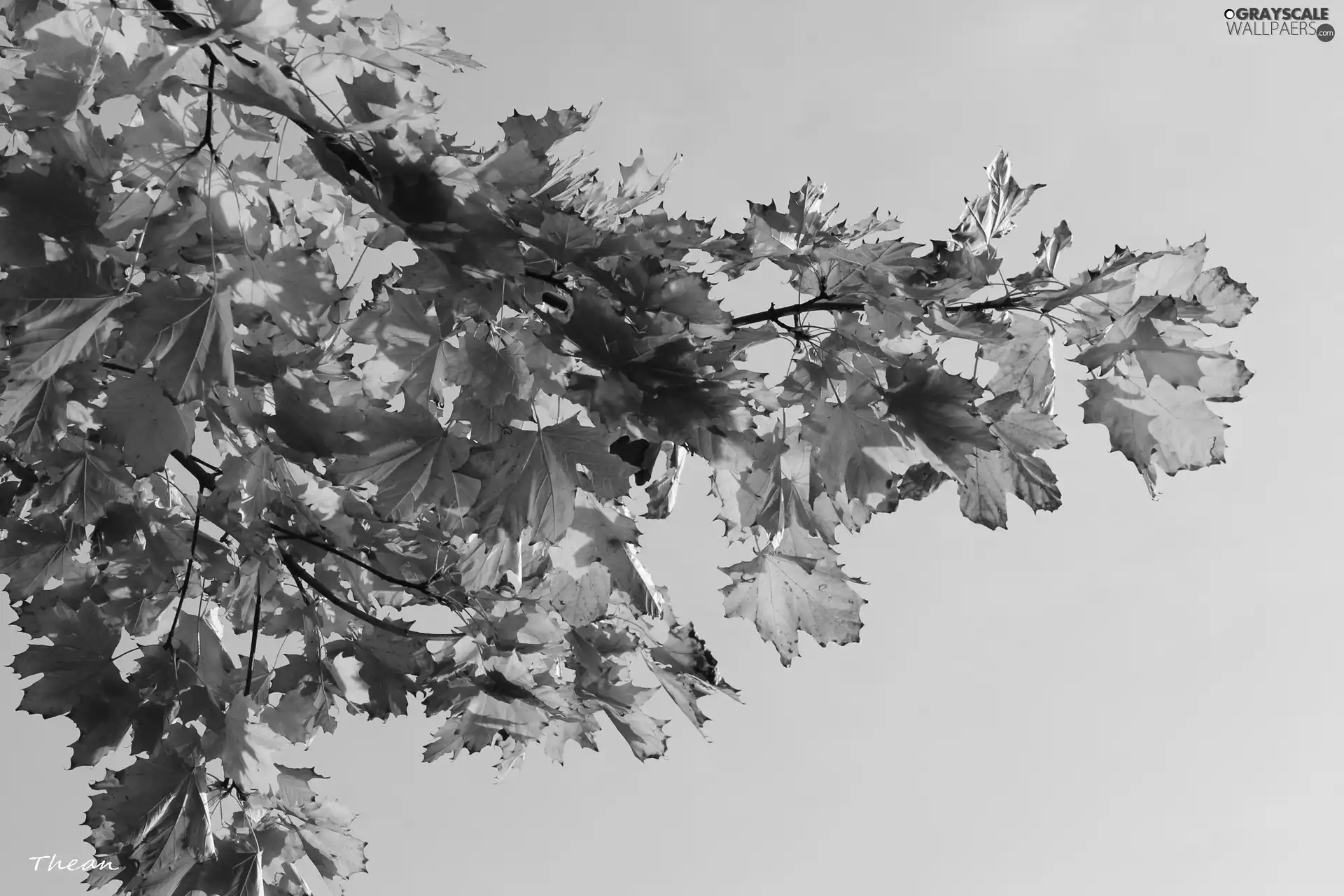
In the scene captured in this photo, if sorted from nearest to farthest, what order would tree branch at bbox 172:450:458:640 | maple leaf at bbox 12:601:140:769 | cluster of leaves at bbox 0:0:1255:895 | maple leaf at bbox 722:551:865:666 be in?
cluster of leaves at bbox 0:0:1255:895
maple leaf at bbox 722:551:865:666
maple leaf at bbox 12:601:140:769
tree branch at bbox 172:450:458:640

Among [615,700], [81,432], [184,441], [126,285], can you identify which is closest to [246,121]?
[126,285]

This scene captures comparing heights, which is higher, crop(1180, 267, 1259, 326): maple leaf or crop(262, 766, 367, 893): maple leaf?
crop(1180, 267, 1259, 326): maple leaf

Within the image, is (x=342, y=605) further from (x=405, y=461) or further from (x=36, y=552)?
(x=36, y=552)

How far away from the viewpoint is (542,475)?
1.82m

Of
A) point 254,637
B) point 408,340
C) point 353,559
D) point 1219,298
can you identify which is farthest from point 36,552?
point 1219,298

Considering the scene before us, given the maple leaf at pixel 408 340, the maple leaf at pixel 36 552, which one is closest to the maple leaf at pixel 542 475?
the maple leaf at pixel 408 340

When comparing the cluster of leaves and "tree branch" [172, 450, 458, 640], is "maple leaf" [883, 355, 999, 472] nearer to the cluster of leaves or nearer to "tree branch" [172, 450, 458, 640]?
the cluster of leaves

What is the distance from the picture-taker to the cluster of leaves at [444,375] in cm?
165

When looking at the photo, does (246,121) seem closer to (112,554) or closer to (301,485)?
(301,485)

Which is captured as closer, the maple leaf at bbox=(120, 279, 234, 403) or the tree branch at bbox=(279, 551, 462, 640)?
the maple leaf at bbox=(120, 279, 234, 403)

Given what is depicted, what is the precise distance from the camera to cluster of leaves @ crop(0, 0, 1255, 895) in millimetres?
1646

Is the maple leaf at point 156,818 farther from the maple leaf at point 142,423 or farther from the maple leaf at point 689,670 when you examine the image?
the maple leaf at point 689,670

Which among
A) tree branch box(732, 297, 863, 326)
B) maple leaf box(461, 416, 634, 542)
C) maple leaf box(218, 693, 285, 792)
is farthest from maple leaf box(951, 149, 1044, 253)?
maple leaf box(218, 693, 285, 792)

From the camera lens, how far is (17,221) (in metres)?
1.74
